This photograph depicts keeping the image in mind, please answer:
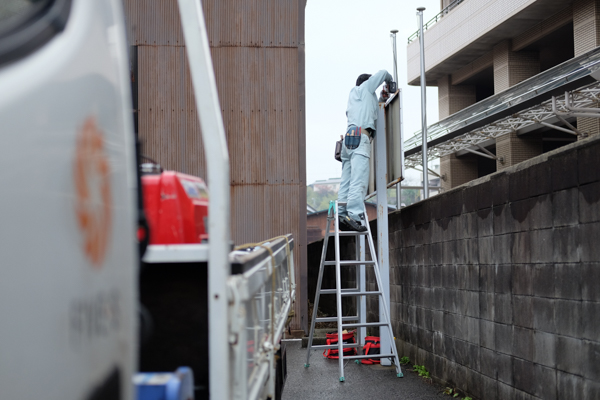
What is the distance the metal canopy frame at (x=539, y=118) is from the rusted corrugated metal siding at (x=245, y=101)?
7.75 meters

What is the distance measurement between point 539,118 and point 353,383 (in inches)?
541

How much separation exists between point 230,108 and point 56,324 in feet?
28.7

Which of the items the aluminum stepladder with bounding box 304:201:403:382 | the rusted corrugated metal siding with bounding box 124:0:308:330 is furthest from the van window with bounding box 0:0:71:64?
the rusted corrugated metal siding with bounding box 124:0:308:330

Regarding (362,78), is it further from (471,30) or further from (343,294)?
(471,30)

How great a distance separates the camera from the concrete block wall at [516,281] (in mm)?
3848

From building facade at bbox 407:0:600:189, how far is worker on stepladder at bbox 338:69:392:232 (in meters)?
9.27

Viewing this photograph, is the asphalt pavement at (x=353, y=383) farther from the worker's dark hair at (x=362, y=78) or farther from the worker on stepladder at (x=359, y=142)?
the worker's dark hair at (x=362, y=78)

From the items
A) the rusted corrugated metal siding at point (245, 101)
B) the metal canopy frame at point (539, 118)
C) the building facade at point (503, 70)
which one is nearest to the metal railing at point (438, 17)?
the building facade at point (503, 70)

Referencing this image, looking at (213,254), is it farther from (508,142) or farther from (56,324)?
(508,142)

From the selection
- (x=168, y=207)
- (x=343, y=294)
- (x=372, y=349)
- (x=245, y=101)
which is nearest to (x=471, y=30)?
(x=245, y=101)

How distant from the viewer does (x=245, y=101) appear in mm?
9867

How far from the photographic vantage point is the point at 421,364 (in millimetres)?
7164

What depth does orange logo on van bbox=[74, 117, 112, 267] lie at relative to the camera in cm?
145

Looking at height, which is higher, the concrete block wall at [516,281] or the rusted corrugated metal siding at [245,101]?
the rusted corrugated metal siding at [245,101]
